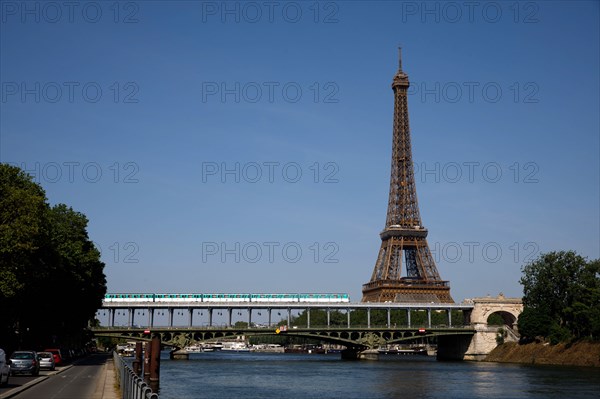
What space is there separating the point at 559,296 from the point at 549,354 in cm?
1118

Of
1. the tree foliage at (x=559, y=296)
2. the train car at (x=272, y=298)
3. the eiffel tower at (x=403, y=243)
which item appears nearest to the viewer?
the tree foliage at (x=559, y=296)

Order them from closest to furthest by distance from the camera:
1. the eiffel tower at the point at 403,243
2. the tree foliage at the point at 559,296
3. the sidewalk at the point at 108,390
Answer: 1. the sidewalk at the point at 108,390
2. the tree foliage at the point at 559,296
3. the eiffel tower at the point at 403,243

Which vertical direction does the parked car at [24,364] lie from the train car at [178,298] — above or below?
below

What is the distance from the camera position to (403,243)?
172250 mm

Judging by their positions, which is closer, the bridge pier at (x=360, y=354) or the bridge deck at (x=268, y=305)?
the bridge deck at (x=268, y=305)

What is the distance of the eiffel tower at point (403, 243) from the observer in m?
166

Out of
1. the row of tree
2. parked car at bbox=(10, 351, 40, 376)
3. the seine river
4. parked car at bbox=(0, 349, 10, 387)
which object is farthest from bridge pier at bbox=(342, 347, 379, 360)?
parked car at bbox=(0, 349, 10, 387)

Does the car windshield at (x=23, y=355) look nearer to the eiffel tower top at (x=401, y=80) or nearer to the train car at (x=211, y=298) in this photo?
the train car at (x=211, y=298)

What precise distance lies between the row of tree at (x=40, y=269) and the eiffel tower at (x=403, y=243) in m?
77.6

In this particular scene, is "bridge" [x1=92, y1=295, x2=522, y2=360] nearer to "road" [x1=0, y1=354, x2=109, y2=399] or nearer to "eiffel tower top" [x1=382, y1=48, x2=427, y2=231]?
"eiffel tower top" [x1=382, y1=48, x2=427, y2=231]

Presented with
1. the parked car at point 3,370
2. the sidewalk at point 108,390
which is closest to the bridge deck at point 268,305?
the sidewalk at point 108,390

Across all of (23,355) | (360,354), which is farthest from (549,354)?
(23,355)

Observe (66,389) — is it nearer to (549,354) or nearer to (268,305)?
(549,354)

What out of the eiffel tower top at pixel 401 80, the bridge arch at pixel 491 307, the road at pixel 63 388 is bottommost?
the road at pixel 63 388
